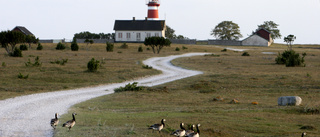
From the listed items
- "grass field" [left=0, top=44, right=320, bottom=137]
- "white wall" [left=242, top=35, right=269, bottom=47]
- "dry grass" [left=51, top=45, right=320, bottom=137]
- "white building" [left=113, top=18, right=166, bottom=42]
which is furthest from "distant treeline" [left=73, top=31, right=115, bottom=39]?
"dry grass" [left=51, top=45, right=320, bottom=137]

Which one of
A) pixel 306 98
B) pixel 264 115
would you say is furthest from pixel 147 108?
pixel 306 98

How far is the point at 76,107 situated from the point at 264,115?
28.0 feet

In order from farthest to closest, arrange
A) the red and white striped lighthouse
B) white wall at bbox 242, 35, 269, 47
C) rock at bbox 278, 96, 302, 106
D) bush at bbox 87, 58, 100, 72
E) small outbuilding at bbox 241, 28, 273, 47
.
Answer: small outbuilding at bbox 241, 28, 273, 47 < white wall at bbox 242, 35, 269, 47 < the red and white striped lighthouse < bush at bbox 87, 58, 100, 72 < rock at bbox 278, 96, 302, 106

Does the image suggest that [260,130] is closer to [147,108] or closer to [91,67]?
[147,108]

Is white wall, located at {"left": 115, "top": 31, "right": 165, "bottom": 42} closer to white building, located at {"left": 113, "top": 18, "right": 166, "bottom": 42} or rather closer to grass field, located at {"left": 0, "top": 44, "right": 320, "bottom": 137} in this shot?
white building, located at {"left": 113, "top": 18, "right": 166, "bottom": 42}

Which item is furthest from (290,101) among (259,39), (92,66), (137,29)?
(259,39)

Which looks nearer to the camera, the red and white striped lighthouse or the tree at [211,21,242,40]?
the red and white striped lighthouse

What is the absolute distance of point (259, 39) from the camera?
123750mm

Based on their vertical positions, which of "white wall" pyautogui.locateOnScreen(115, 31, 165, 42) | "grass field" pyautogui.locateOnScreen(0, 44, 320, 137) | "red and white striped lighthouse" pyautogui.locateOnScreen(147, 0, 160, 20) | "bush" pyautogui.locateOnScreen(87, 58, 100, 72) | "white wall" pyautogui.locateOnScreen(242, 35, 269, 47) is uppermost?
"red and white striped lighthouse" pyautogui.locateOnScreen(147, 0, 160, 20)

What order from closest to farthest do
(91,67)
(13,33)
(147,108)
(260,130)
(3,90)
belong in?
(260,130)
(147,108)
(3,90)
(91,67)
(13,33)

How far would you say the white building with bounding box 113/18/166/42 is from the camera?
113 m

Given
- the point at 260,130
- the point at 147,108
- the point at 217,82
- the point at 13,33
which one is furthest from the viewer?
the point at 13,33

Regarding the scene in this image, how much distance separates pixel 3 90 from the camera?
27.0m

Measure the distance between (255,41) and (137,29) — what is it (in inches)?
1398
